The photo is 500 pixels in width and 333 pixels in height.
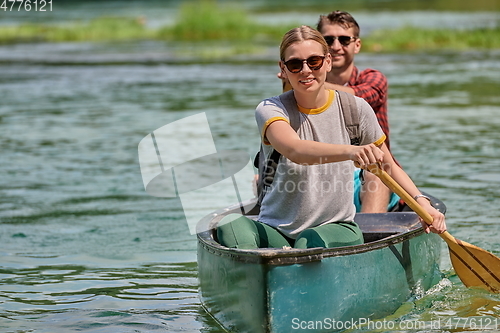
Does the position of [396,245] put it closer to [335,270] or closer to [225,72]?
[335,270]

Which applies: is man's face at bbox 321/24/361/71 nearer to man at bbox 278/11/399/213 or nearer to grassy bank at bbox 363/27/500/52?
man at bbox 278/11/399/213

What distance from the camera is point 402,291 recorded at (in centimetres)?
485

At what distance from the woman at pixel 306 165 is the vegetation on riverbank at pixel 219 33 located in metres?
20.6

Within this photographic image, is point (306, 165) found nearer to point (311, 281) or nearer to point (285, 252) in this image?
point (285, 252)

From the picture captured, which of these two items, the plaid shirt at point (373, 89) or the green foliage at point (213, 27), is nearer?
the plaid shirt at point (373, 89)

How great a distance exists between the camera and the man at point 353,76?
5.73m

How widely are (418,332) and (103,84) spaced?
15410 millimetres

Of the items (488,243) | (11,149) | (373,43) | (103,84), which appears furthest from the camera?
(373,43)

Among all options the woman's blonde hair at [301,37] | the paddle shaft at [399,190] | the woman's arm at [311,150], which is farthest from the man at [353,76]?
the woman's arm at [311,150]

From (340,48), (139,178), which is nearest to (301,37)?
(340,48)

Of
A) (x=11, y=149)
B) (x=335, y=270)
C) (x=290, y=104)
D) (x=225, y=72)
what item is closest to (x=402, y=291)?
(x=335, y=270)

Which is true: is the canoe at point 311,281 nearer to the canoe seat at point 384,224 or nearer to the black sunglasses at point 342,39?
the canoe seat at point 384,224

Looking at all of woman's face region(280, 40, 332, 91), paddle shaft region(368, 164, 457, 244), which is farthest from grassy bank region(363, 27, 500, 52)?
woman's face region(280, 40, 332, 91)

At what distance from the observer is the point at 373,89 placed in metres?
5.88
